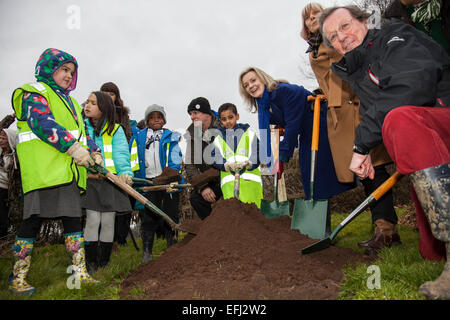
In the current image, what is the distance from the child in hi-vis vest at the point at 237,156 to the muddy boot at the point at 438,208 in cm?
271

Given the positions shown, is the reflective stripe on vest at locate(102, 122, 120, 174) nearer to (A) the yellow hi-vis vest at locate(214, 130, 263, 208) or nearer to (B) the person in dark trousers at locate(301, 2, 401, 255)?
(A) the yellow hi-vis vest at locate(214, 130, 263, 208)

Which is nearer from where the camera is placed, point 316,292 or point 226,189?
point 316,292

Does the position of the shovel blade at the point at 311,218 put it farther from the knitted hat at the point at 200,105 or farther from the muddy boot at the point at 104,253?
the knitted hat at the point at 200,105

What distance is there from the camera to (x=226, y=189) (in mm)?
4562

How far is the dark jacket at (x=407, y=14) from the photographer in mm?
2816

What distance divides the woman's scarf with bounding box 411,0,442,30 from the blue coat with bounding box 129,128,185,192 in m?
3.36

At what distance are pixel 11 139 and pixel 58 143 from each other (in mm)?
3474

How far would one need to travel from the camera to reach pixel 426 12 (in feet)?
9.52

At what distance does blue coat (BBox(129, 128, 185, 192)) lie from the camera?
497 cm

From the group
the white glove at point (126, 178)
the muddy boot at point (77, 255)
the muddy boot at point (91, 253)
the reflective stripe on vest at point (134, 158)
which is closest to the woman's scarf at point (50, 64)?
the white glove at point (126, 178)

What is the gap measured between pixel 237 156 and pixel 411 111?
2.91 metres

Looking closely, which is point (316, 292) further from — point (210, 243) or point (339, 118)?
point (339, 118)

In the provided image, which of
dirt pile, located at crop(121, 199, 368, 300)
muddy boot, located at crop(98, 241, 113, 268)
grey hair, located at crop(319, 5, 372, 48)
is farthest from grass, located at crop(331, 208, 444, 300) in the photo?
muddy boot, located at crop(98, 241, 113, 268)

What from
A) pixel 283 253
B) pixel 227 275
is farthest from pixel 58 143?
pixel 283 253
